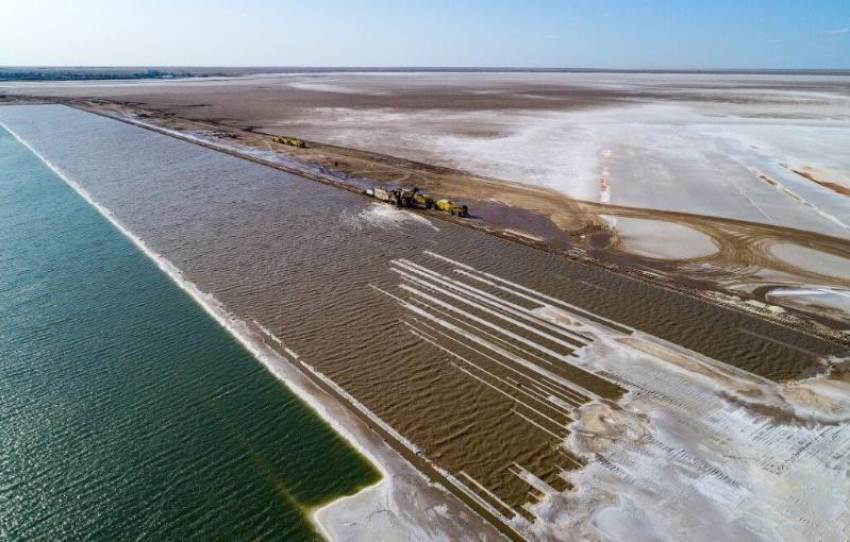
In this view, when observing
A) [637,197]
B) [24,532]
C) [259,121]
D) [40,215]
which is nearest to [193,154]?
[40,215]

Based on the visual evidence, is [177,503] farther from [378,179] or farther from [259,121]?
[259,121]

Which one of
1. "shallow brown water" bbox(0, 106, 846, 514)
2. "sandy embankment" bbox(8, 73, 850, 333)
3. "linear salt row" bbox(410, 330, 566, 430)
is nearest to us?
"shallow brown water" bbox(0, 106, 846, 514)

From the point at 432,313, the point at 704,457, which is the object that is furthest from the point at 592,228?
the point at 704,457

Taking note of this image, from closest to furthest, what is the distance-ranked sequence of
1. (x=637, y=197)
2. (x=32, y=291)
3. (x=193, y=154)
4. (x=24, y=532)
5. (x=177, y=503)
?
1. (x=24, y=532)
2. (x=177, y=503)
3. (x=32, y=291)
4. (x=637, y=197)
5. (x=193, y=154)

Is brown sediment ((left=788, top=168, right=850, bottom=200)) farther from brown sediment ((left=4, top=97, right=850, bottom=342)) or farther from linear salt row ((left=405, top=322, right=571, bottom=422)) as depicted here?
linear salt row ((left=405, top=322, right=571, bottom=422))

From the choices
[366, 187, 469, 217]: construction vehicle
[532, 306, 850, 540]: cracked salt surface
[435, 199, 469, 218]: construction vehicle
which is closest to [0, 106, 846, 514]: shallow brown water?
[532, 306, 850, 540]: cracked salt surface

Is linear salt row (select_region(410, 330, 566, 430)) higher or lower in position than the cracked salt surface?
higher

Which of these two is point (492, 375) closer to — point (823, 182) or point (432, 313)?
point (432, 313)
